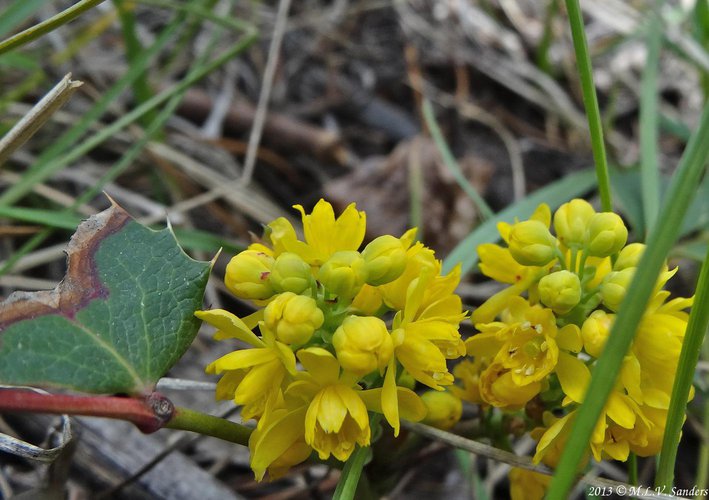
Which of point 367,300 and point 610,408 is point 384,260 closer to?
point 367,300

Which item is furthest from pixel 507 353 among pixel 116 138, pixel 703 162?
pixel 116 138

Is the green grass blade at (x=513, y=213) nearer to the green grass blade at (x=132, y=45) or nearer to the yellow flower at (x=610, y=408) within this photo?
the yellow flower at (x=610, y=408)

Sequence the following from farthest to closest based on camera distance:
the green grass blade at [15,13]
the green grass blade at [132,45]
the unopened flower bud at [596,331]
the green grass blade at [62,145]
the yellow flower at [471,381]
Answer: the green grass blade at [132,45]
the green grass blade at [62,145]
the green grass blade at [15,13]
the yellow flower at [471,381]
the unopened flower bud at [596,331]

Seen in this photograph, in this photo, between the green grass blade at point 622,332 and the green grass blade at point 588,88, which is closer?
the green grass blade at point 622,332

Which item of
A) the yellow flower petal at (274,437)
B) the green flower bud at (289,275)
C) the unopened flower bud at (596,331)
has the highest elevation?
the green flower bud at (289,275)

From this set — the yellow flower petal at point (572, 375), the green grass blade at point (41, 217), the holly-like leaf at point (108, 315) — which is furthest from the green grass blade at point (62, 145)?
the yellow flower petal at point (572, 375)

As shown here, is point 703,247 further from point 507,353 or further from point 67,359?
point 67,359

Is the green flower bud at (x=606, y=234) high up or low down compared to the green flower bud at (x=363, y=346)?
up

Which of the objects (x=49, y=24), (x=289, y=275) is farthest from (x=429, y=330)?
(x=49, y=24)
